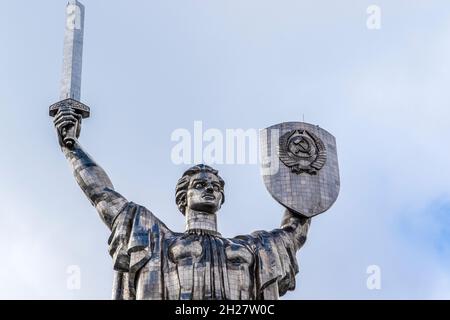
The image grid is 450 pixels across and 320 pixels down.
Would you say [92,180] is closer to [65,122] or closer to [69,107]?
[65,122]

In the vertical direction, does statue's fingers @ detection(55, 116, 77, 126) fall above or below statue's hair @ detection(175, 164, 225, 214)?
above

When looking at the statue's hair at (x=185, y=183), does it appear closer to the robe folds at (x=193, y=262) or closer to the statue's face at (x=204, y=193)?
the statue's face at (x=204, y=193)

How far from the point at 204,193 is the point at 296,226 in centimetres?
202

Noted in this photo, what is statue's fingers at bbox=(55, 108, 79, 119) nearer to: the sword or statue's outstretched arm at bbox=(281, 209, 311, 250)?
the sword

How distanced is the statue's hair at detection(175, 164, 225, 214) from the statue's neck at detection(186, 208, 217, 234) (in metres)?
0.40

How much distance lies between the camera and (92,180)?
26.0 metres

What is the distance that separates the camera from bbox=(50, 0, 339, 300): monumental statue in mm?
24406

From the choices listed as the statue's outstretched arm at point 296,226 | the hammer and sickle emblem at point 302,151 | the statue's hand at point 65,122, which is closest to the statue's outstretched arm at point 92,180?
the statue's hand at point 65,122

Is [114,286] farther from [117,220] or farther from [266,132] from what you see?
[266,132]

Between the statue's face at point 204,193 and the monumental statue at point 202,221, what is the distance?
0.02 metres

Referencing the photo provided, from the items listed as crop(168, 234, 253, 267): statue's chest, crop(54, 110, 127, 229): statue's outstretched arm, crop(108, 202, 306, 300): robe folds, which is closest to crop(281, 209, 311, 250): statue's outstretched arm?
crop(108, 202, 306, 300): robe folds

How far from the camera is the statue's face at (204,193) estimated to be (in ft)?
83.9

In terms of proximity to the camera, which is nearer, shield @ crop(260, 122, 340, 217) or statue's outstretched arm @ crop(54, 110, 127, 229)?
statue's outstretched arm @ crop(54, 110, 127, 229)
